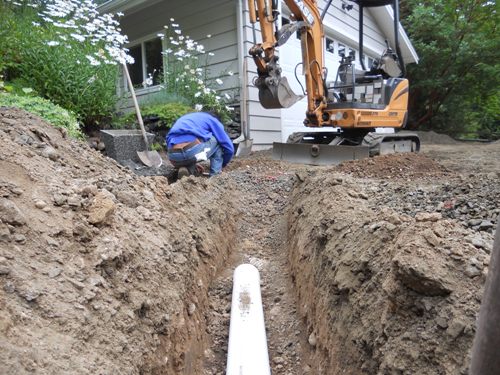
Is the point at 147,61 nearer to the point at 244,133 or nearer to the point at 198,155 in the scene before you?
the point at 244,133

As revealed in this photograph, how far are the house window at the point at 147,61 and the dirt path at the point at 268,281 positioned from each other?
5.25 m

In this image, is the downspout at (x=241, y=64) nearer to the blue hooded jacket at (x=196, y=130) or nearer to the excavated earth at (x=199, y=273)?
the blue hooded jacket at (x=196, y=130)

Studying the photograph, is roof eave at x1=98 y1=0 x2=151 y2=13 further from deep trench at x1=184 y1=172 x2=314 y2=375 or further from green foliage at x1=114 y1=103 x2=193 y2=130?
deep trench at x1=184 y1=172 x2=314 y2=375

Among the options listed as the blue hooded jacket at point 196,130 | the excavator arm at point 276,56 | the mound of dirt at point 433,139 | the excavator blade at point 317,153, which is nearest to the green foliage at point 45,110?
the blue hooded jacket at point 196,130

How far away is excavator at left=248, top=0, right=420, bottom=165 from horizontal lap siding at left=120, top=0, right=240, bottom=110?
4.51ft

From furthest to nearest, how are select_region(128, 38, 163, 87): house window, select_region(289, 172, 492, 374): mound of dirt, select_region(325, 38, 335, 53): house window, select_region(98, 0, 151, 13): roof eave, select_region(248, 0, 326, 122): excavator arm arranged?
1. select_region(325, 38, 335, 53): house window
2. select_region(128, 38, 163, 87): house window
3. select_region(98, 0, 151, 13): roof eave
4. select_region(248, 0, 326, 122): excavator arm
5. select_region(289, 172, 492, 374): mound of dirt

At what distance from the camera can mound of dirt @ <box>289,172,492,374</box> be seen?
Result: 1336 mm

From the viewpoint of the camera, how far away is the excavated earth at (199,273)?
4.52 ft

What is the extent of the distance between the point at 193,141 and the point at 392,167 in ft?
9.60

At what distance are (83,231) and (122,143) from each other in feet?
13.4

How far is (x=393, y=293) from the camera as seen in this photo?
1.54 m

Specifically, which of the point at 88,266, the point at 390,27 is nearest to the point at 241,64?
the point at 88,266

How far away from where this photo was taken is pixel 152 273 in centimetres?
216

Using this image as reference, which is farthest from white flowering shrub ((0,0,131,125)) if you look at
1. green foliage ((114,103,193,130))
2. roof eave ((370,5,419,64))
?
roof eave ((370,5,419,64))
